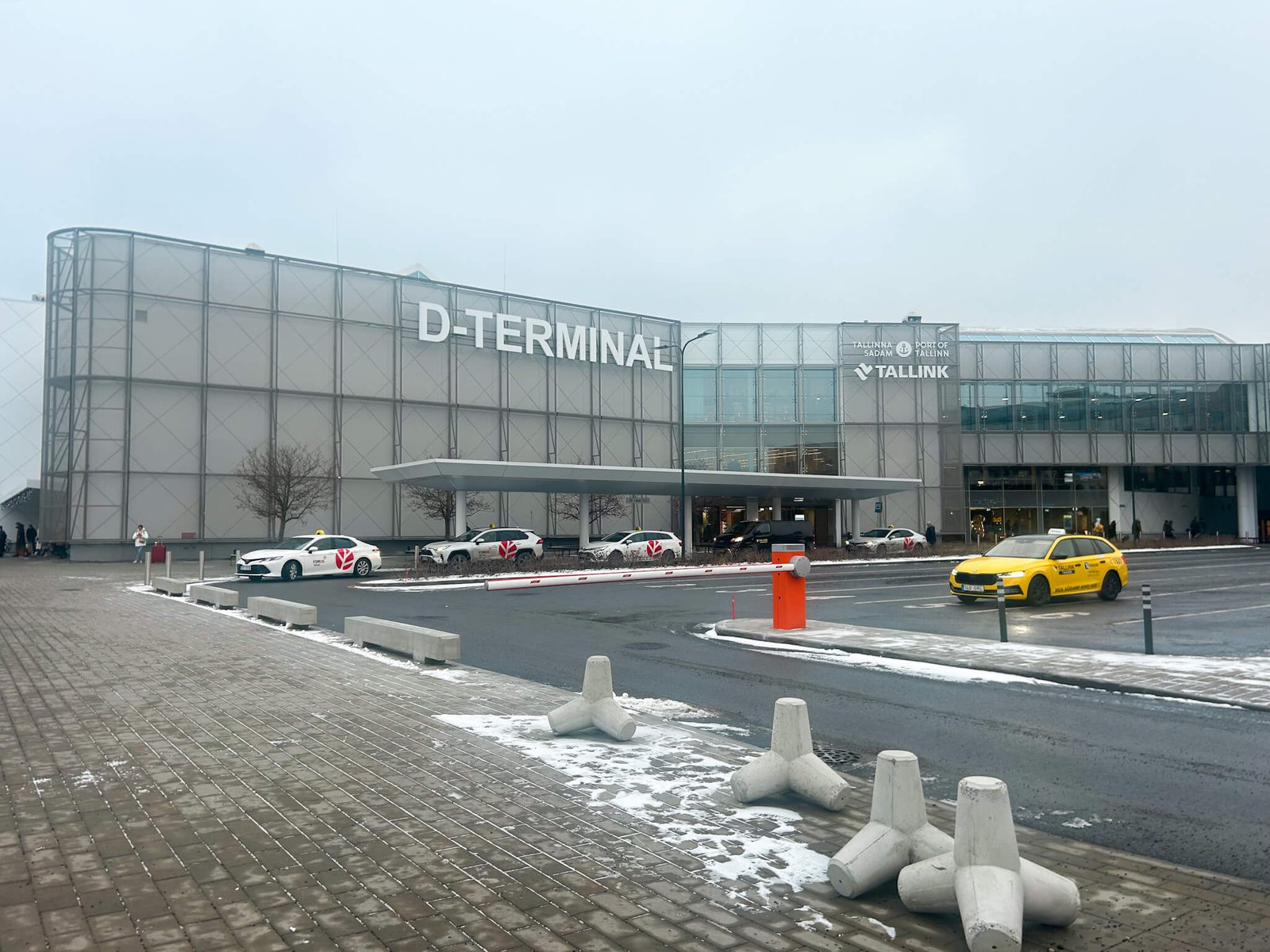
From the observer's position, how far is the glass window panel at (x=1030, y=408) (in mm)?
65438

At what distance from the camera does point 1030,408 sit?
65.5 meters

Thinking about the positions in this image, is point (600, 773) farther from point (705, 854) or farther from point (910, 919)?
point (910, 919)

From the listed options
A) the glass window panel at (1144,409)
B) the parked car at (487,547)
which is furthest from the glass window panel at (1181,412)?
the parked car at (487,547)

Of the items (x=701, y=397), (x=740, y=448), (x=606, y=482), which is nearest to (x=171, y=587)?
(x=606, y=482)

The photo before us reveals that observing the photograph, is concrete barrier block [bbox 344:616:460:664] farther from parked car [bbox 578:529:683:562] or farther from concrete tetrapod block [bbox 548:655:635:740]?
parked car [bbox 578:529:683:562]

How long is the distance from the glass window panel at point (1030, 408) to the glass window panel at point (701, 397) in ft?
71.0

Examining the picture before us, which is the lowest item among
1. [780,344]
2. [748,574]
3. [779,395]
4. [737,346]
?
[748,574]

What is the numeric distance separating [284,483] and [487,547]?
12678 mm

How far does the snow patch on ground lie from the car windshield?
14.3m

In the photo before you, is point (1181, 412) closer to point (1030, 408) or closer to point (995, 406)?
point (1030, 408)

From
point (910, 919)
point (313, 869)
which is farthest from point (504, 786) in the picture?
point (910, 919)

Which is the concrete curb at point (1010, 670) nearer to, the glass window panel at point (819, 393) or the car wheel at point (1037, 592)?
the car wheel at point (1037, 592)

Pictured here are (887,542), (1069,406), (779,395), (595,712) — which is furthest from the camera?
(1069,406)

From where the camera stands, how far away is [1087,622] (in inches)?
644
